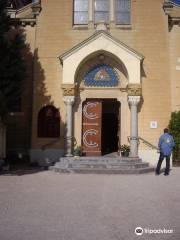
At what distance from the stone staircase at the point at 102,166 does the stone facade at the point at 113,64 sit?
183 cm

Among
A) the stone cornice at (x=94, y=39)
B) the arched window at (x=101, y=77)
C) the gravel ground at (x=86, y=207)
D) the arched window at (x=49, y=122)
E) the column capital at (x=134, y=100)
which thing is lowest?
the gravel ground at (x=86, y=207)

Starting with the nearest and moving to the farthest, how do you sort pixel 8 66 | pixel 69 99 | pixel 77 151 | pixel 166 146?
pixel 166 146
pixel 8 66
pixel 77 151
pixel 69 99

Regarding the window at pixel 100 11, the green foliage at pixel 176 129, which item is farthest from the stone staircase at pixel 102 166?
the window at pixel 100 11

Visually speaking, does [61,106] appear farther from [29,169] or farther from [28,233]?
[28,233]

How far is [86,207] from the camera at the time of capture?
326 inches

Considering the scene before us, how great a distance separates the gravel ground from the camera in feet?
20.4

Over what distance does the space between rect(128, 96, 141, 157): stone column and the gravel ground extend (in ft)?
14.0

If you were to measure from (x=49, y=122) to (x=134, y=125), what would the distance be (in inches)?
163

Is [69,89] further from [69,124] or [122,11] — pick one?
[122,11]

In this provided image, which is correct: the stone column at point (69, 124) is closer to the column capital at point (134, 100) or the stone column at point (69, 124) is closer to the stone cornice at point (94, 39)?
the stone cornice at point (94, 39)

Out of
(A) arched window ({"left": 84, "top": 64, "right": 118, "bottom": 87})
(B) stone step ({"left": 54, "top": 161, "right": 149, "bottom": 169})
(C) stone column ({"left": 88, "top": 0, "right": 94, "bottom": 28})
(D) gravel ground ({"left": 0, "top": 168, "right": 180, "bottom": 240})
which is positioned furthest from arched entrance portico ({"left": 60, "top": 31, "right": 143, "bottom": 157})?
(D) gravel ground ({"left": 0, "top": 168, "right": 180, "bottom": 240})

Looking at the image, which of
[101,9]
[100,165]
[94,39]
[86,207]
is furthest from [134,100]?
[86,207]

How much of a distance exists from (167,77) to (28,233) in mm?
13436

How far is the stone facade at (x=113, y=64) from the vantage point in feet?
58.1
